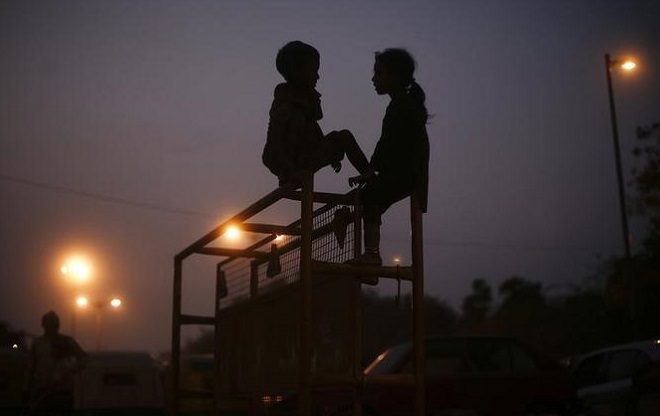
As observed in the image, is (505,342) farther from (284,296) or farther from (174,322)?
(284,296)

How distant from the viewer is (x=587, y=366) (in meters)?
13.5

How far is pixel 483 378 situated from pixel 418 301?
7.18 metres

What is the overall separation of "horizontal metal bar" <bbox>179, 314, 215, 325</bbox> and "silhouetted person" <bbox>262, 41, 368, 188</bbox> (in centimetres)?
307

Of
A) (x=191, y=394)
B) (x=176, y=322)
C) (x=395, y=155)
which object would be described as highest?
(x=395, y=155)

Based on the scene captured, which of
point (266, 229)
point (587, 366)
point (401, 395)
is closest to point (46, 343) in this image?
point (401, 395)

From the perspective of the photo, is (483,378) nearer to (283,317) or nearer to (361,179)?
(283,317)

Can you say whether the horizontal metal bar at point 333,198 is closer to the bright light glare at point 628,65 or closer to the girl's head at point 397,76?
the girl's head at point 397,76

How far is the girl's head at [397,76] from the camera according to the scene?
4.83 meters

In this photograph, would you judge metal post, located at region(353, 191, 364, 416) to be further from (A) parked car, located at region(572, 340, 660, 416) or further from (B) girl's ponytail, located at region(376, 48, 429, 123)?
(A) parked car, located at region(572, 340, 660, 416)

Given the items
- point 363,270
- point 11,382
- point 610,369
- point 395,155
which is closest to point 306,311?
point 363,270

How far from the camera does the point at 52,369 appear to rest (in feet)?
31.5

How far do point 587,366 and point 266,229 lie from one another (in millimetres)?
9057

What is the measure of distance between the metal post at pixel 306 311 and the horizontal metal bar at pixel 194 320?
3462mm

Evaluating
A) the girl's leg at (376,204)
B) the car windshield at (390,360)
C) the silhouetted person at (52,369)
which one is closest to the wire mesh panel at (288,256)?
the girl's leg at (376,204)
